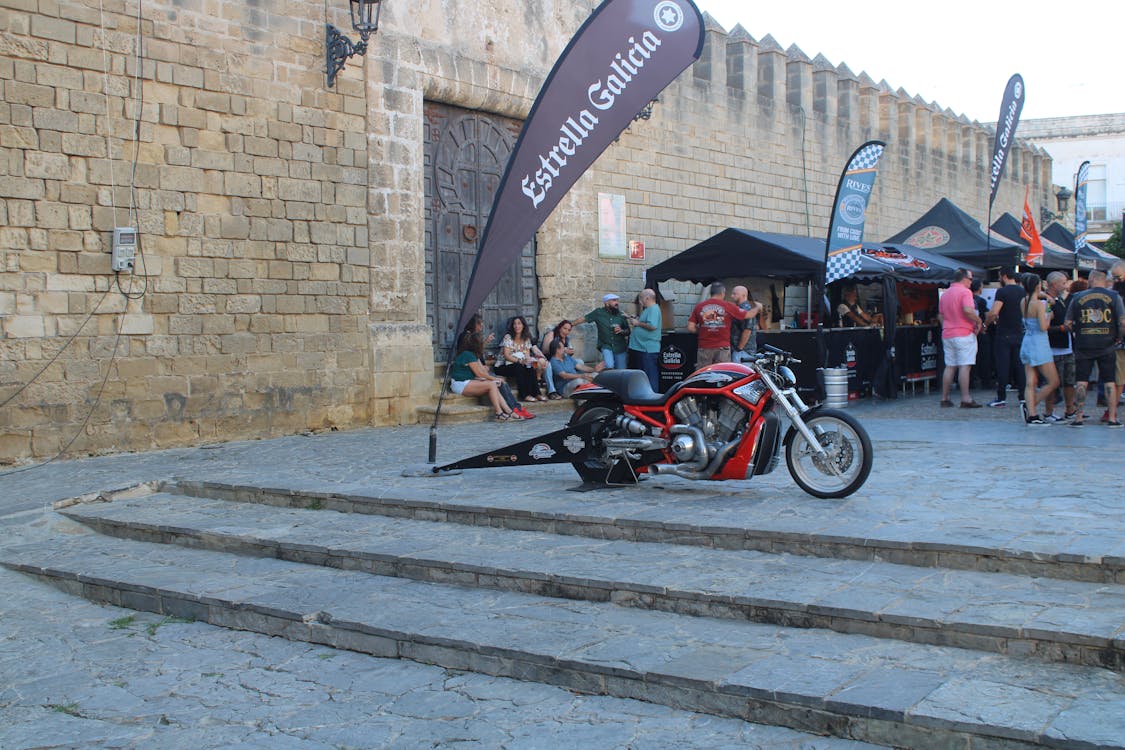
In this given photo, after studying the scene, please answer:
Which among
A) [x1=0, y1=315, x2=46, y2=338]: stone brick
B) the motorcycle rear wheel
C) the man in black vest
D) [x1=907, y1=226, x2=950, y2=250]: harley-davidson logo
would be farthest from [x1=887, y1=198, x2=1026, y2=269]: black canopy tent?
[x1=0, y1=315, x2=46, y2=338]: stone brick

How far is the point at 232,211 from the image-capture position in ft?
33.7

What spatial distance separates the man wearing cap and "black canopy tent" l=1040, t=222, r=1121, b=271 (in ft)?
30.0

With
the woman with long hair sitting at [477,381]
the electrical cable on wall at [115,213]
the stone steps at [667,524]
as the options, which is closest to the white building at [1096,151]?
the woman with long hair sitting at [477,381]

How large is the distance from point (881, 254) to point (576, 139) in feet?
27.9

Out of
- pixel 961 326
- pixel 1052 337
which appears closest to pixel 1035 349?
pixel 1052 337

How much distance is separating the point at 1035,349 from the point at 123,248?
8.53m

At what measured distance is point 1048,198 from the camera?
30.4 m

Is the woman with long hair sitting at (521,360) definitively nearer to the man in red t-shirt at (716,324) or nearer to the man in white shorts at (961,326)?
the man in red t-shirt at (716,324)

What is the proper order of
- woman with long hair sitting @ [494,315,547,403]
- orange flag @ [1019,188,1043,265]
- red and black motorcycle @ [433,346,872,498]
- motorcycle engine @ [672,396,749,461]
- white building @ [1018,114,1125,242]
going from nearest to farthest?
red and black motorcycle @ [433,346,872,498]
motorcycle engine @ [672,396,749,461]
woman with long hair sitting @ [494,315,547,403]
orange flag @ [1019,188,1043,265]
white building @ [1018,114,1125,242]

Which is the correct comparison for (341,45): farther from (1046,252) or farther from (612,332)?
(1046,252)

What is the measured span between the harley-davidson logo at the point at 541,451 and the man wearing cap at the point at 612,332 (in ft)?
20.5

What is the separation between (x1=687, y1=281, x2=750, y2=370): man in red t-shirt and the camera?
11.4m

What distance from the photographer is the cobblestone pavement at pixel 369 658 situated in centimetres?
370

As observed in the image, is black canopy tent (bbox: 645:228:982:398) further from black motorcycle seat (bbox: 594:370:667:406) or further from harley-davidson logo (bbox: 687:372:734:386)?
harley-davidson logo (bbox: 687:372:734:386)
